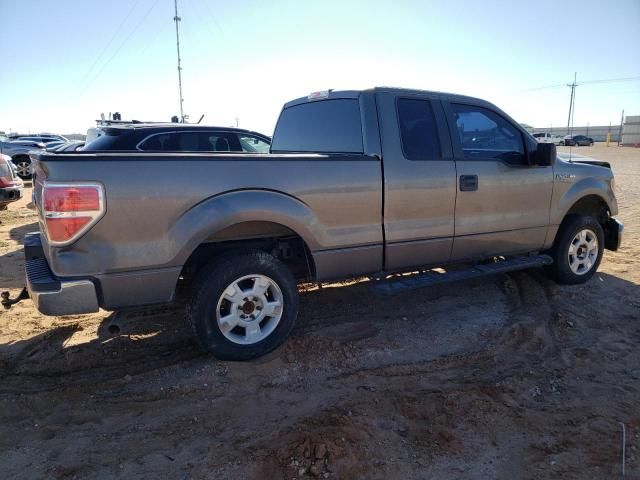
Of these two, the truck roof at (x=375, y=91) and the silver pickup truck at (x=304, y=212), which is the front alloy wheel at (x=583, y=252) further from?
the truck roof at (x=375, y=91)

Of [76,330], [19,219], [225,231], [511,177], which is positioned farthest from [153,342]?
[19,219]

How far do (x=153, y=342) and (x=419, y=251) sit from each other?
242 centimetres

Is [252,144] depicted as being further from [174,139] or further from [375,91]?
[375,91]

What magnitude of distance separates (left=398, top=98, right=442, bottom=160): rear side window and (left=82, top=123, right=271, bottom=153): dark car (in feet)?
12.0

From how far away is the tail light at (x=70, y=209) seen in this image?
289 cm

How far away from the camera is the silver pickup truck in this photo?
3.03 meters

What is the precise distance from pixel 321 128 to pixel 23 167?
14.9 m

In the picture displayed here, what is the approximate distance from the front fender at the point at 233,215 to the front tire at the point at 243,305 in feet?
0.94

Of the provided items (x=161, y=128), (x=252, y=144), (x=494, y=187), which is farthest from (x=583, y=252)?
(x=161, y=128)

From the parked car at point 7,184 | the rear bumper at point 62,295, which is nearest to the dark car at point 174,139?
the parked car at point 7,184

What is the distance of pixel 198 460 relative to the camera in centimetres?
253

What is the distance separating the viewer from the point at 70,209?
2922 millimetres

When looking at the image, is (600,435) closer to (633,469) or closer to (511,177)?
(633,469)

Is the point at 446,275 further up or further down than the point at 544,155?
further down
